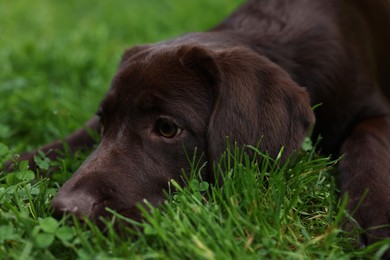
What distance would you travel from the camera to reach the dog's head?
104 inches

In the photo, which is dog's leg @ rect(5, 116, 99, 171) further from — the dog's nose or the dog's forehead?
the dog's nose

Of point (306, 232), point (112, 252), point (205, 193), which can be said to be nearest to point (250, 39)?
point (205, 193)

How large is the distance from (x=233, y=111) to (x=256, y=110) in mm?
103

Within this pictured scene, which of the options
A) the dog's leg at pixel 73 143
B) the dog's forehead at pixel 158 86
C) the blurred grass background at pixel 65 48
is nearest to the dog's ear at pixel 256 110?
the dog's forehead at pixel 158 86

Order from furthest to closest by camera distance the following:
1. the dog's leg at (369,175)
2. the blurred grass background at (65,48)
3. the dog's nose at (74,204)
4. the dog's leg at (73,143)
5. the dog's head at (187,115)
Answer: the blurred grass background at (65,48) < the dog's leg at (73,143) < the dog's head at (187,115) < the dog's leg at (369,175) < the dog's nose at (74,204)

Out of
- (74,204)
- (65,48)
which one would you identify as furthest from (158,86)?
(65,48)

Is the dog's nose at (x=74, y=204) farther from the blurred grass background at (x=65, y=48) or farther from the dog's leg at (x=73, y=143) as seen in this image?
the blurred grass background at (x=65, y=48)

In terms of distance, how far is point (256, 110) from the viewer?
273 centimetres

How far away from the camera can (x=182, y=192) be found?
2.44 metres

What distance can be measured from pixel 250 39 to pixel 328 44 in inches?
16.9

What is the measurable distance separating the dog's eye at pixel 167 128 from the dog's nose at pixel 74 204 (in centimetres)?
49

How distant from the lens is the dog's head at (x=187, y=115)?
2.64m

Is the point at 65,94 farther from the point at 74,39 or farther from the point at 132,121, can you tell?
the point at 132,121

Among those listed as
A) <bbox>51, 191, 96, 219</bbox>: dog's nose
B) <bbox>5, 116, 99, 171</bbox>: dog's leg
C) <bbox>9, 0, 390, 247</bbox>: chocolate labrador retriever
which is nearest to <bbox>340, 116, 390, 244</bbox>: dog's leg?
<bbox>9, 0, 390, 247</bbox>: chocolate labrador retriever
